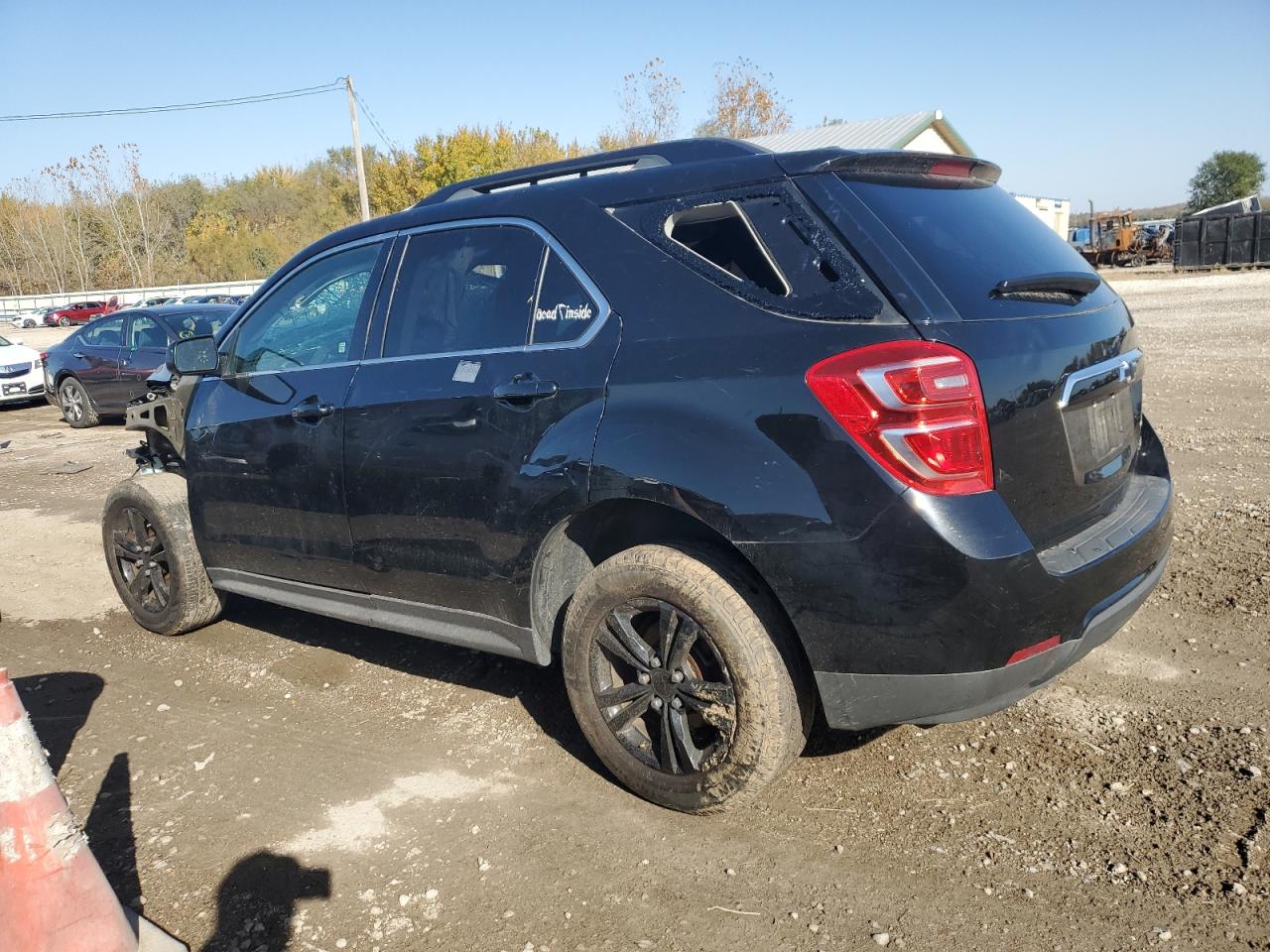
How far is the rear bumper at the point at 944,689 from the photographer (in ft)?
8.07

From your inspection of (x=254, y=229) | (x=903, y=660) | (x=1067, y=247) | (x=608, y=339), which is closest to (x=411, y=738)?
(x=608, y=339)

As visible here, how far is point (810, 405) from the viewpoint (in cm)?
248

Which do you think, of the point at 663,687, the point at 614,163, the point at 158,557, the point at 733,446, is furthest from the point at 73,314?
the point at 733,446

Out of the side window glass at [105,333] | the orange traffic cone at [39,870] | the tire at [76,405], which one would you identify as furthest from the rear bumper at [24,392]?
the orange traffic cone at [39,870]

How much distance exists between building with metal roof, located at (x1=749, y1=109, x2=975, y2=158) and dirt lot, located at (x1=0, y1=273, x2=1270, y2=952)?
27401mm

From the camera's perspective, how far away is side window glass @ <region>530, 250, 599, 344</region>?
9.98 ft

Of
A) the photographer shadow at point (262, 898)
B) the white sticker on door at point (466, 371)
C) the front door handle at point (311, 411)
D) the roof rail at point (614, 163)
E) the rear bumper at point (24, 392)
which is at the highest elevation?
the roof rail at point (614, 163)

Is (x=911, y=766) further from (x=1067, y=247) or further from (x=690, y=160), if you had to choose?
(x=690, y=160)

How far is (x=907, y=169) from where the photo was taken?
9.57ft

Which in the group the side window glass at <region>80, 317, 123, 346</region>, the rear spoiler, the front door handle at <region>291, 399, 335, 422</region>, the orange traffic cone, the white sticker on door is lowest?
the orange traffic cone

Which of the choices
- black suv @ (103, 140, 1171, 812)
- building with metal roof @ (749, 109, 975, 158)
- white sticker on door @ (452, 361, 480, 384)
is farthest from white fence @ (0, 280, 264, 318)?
white sticker on door @ (452, 361, 480, 384)

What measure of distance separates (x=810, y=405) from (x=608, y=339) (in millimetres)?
754

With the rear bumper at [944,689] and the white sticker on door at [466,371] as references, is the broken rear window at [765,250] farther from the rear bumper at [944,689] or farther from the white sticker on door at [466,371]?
the rear bumper at [944,689]

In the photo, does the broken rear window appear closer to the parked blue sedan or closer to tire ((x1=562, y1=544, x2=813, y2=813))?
tire ((x1=562, y1=544, x2=813, y2=813))
